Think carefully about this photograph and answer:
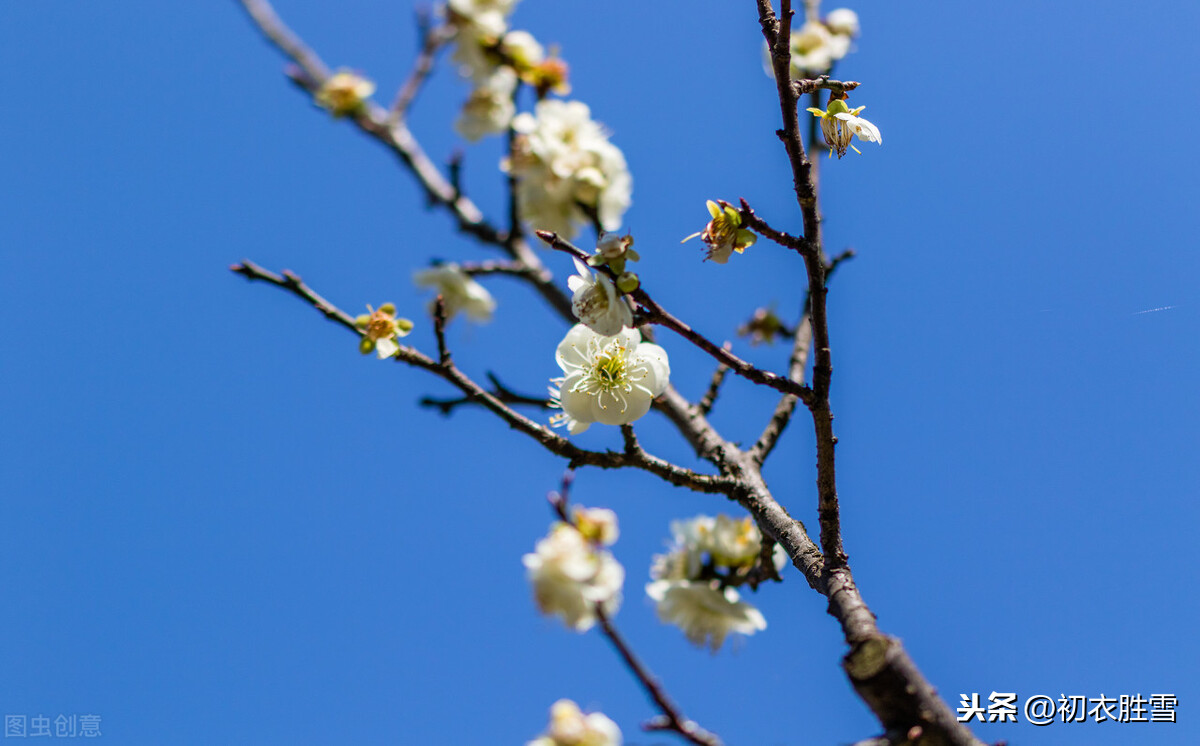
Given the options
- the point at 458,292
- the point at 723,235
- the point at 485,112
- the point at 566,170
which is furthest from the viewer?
the point at 458,292

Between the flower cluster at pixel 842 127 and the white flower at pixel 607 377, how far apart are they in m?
0.55

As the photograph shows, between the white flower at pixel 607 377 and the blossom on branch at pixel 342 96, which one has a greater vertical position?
the blossom on branch at pixel 342 96

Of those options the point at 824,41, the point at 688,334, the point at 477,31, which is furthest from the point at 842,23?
the point at 688,334

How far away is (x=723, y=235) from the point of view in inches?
53.4

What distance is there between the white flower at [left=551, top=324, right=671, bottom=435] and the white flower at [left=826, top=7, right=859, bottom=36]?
233cm

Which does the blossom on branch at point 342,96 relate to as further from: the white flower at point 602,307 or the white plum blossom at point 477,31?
the white flower at point 602,307

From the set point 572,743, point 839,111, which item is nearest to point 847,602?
point 572,743

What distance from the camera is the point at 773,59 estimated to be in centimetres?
124

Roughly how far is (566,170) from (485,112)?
3.44ft

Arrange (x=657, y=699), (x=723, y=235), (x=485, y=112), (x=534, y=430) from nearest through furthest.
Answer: (x=657, y=699), (x=723, y=235), (x=534, y=430), (x=485, y=112)

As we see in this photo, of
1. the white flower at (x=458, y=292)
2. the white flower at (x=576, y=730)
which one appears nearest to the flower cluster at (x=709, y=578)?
the white flower at (x=576, y=730)

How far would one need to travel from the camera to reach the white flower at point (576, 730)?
3.36ft

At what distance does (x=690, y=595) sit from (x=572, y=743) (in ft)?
3.18

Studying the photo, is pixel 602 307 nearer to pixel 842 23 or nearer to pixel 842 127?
pixel 842 127
